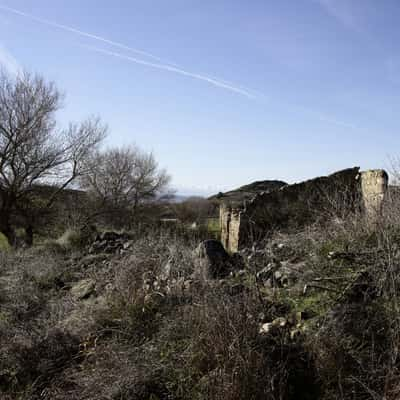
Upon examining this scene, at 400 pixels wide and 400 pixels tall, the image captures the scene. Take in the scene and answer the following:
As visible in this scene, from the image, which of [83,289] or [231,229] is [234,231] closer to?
[231,229]

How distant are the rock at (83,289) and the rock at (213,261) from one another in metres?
1.70

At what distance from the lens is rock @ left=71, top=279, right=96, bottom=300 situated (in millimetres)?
5453

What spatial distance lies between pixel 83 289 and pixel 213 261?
2111mm

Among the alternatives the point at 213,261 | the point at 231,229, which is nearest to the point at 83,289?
the point at 213,261

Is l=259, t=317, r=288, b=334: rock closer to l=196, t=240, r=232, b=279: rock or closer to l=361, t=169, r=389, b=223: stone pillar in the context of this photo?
l=196, t=240, r=232, b=279: rock

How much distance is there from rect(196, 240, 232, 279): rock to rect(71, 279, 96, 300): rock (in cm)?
170

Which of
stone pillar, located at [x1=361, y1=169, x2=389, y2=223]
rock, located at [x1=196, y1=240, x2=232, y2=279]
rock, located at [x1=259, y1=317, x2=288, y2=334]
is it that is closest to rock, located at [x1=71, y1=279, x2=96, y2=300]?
rock, located at [x1=196, y1=240, x2=232, y2=279]

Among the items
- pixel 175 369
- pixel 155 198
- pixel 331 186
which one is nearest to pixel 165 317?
pixel 175 369

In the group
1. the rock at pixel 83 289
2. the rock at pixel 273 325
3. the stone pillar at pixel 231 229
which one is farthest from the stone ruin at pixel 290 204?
the rock at pixel 273 325

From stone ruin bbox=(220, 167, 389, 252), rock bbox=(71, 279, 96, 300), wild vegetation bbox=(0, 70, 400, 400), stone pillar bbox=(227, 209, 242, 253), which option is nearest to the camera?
wild vegetation bbox=(0, 70, 400, 400)

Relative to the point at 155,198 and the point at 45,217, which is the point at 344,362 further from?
the point at 155,198

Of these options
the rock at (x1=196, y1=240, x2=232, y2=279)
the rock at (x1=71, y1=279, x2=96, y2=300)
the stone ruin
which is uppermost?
the stone ruin

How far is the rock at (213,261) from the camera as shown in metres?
4.96

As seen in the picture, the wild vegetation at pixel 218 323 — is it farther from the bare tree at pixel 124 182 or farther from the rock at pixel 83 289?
the bare tree at pixel 124 182
